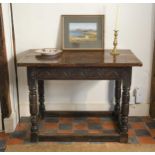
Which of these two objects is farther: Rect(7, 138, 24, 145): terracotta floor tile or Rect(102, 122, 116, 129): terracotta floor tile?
Rect(102, 122, 116, 129): terracotta floor tile

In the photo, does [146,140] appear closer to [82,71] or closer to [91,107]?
[91,107]

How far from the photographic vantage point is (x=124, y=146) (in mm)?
2039

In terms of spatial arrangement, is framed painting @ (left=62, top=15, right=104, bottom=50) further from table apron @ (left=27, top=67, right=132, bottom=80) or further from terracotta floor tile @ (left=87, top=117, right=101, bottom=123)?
terracotta floor tile @ (left=87, top=117, right=101, bottom=123)

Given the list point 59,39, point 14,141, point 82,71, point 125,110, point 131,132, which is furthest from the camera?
point 59,39

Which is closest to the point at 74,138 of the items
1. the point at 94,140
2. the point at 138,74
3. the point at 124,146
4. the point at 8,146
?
the point at 94,140

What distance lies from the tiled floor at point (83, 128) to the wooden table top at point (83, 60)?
0.73 meters

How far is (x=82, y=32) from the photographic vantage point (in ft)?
7.74

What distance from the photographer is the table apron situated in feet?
6.16

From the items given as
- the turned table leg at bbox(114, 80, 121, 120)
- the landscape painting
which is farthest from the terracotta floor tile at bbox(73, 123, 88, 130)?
the landscape painting

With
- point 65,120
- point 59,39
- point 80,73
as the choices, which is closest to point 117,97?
point 65,120

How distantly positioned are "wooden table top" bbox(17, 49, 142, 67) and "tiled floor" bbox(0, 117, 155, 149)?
730 millimetres

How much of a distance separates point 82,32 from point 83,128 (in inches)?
39.1

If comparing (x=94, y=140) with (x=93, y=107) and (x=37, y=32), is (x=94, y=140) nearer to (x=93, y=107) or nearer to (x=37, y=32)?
(x=93, y=107)

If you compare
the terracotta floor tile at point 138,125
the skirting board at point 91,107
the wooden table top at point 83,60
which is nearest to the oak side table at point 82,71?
the wooden table top at point 83,60
